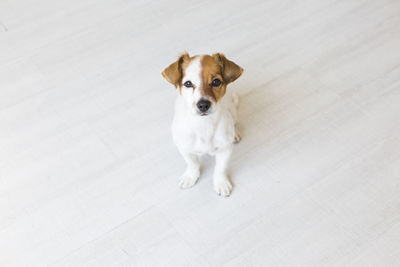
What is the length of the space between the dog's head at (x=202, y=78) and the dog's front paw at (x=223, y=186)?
1.48 feet

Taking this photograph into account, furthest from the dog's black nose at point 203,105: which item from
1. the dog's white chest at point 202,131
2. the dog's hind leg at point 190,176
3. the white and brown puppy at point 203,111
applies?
the dog's hind leg at point 190,176

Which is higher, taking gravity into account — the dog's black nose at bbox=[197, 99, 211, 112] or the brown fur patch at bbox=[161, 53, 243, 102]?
the brown fur patch at bbox=[161, 53, 243, 102]

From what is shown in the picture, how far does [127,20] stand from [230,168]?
116 centimetres

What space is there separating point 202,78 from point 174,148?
59 centimetres

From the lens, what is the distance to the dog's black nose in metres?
1.30

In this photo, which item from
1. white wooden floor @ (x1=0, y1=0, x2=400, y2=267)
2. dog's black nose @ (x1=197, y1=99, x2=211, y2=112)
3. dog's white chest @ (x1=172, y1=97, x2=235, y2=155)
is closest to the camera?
dog's black nose @ (x1=197, y1=99, x2=211, y2=112)

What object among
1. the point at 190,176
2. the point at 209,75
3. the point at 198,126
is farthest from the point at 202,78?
the point at 190,176

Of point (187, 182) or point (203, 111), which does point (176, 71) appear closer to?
point (203, 111)

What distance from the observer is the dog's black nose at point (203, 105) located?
130 cm

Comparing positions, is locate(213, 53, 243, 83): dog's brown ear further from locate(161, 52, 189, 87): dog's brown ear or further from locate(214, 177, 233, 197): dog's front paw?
locate(214, 177, 233, 197): dog's front paw

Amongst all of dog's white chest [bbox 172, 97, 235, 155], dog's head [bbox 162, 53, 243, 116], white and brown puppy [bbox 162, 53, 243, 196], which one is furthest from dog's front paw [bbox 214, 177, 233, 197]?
dog's head [bbox 162, 53, 243, 116]

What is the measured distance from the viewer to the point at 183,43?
7.45ft

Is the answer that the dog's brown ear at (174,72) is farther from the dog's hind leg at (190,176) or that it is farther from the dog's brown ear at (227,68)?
the dog's hind leg at (190,176)

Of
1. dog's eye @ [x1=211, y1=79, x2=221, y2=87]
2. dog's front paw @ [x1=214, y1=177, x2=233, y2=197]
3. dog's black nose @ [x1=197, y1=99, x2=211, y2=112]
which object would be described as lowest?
dog's front paw @ [x1=214, y1=177, x2=233, y2=197]
